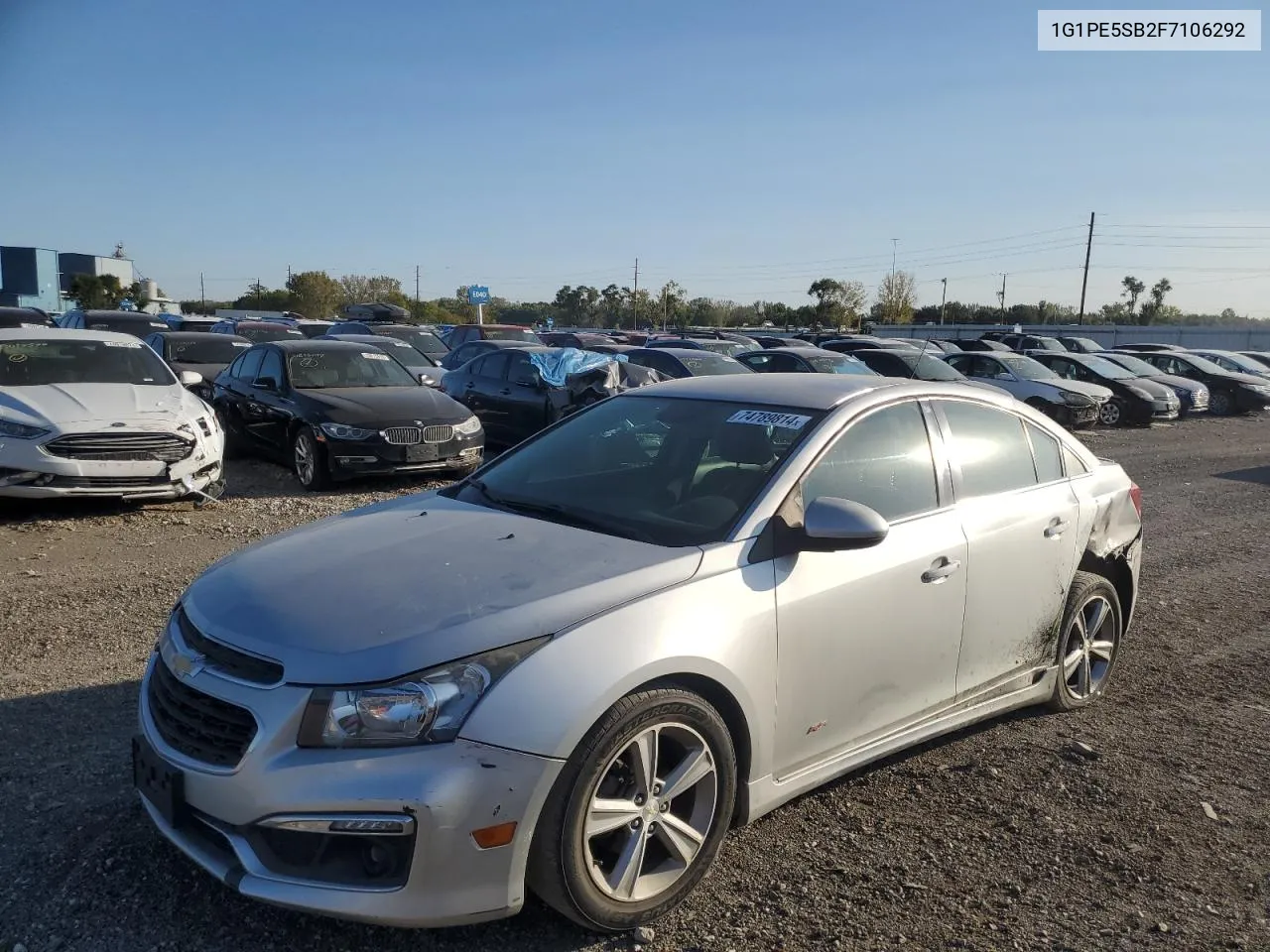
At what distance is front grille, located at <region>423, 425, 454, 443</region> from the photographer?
10070mm

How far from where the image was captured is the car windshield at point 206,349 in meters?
14.5

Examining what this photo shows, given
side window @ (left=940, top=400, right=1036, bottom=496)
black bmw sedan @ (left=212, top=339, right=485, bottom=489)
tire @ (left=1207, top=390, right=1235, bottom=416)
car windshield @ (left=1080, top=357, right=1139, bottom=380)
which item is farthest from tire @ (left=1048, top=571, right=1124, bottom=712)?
tire @ (left=1207, top=390, right=1235, bottom=416)

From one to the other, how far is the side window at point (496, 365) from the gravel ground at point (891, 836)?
814 centimetres

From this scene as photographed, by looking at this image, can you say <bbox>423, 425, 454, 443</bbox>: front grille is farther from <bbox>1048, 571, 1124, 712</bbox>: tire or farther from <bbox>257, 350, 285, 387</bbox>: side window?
<bbox>1048, 571, 1124, 712</bbox>: tire

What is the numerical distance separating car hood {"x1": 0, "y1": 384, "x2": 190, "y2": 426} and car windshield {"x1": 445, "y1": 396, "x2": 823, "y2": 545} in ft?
17.2

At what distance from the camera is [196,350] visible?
1466 centimetres

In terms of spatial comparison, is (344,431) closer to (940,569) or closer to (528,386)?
(528,386)

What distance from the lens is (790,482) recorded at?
3.46 metres

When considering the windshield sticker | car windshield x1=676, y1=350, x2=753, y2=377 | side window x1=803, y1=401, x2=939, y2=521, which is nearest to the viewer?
side window x1=803, y1=401, x2=939, y2=521

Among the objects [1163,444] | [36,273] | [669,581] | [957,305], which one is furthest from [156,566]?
[957,305]

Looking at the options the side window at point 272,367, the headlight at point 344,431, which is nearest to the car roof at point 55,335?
the side window at point 272,367

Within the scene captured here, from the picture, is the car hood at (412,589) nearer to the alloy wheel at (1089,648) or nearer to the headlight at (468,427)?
the alloy wheel at (1089,648)

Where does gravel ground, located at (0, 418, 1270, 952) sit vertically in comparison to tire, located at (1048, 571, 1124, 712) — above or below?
below

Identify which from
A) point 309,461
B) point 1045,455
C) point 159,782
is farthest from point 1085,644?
point 309,461
